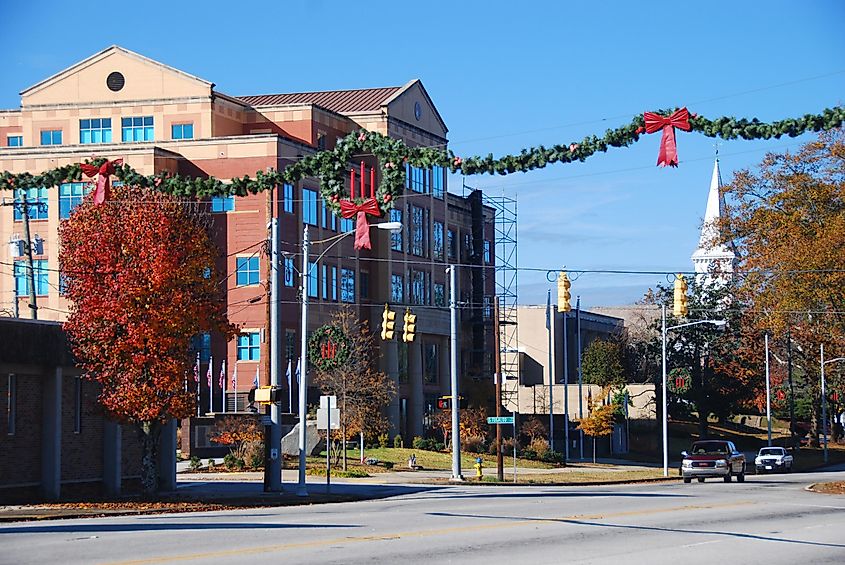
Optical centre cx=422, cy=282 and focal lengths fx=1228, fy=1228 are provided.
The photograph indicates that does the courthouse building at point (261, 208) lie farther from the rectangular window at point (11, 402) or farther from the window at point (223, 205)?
the rectangular window at point (11, 402)

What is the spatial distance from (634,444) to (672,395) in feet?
Result: 44.3

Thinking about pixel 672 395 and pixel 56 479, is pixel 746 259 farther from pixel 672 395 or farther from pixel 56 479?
pixel 56 479

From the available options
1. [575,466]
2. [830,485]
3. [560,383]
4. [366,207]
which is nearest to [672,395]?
[560,383]

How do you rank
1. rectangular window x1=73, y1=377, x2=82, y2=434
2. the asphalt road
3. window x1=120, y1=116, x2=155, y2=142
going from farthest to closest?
window x1=120, y1=116, x2=155, y2=142 < rectangular window x1=73, y1=377, x2=82, y2=434 < the asphalt road

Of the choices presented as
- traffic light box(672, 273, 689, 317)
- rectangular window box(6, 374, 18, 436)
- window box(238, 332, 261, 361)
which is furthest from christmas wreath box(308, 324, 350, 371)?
rectangular window box(6, 374, 18, 436)

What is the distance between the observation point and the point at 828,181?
65.0 m

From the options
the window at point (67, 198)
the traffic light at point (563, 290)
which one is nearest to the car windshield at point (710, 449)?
the traffic light at point (563, 290)

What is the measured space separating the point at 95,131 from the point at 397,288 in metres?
19.2

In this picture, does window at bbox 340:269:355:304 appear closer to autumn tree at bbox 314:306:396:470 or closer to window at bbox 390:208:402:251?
window at bbox 390:208:402:251

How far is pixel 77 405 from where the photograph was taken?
111 feet

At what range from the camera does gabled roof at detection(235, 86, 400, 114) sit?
2881 inches

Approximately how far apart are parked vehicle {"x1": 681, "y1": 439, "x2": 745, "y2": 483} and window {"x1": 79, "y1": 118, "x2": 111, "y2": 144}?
36.5 meters

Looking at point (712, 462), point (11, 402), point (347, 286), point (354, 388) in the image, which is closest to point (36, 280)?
point (347, 286)

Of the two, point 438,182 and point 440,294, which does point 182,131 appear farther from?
point 440,294
